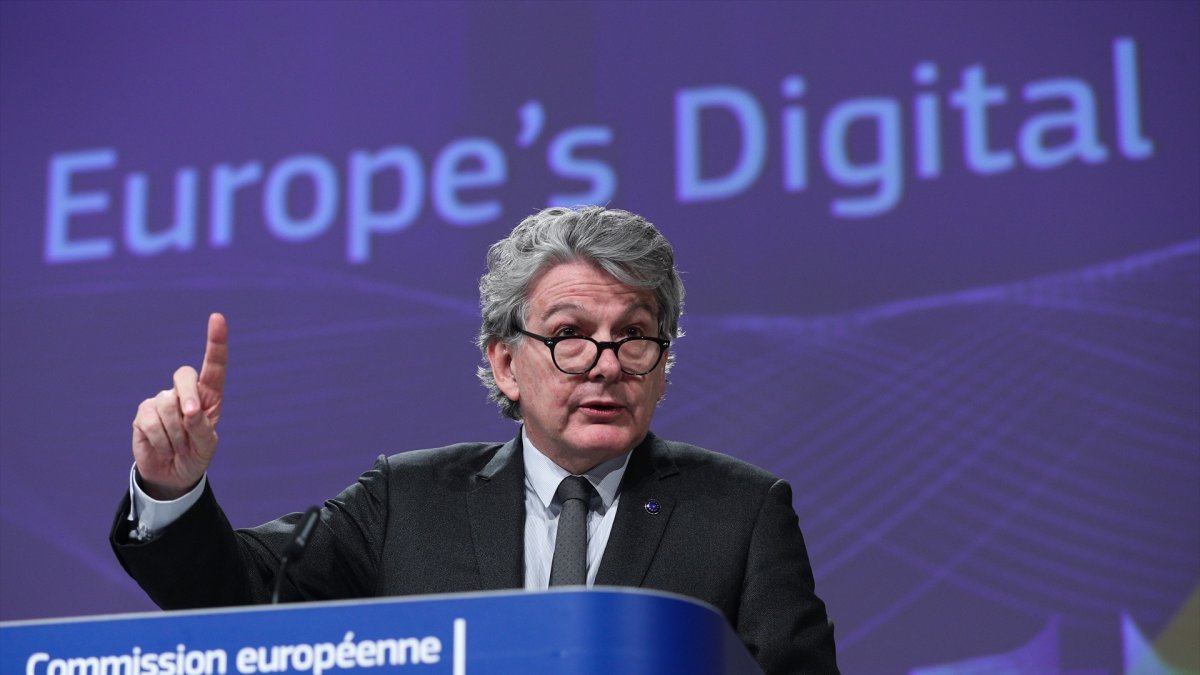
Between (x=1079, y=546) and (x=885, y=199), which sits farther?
(x=885, y=199)

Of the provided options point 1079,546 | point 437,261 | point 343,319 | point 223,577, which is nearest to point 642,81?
point 437,261

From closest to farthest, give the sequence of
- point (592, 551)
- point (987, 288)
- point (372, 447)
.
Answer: point (592, 551) < point (987, 288) < point (372, 447)

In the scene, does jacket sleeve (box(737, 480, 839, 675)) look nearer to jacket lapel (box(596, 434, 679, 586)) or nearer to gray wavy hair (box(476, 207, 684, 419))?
jacket lapel (box(596, 434, 679, 586))

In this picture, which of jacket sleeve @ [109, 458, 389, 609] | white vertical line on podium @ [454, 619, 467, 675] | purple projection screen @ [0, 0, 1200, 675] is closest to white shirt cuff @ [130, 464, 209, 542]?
jacket sleeve @ [109, 458, 389, 609]

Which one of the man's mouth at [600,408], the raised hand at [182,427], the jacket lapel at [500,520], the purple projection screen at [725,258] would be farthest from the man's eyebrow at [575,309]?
the purple projection screen at [725,258]

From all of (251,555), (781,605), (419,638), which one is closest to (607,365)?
(781,605)

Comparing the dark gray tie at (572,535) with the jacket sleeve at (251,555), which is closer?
the jacket sleeve at (251,555)

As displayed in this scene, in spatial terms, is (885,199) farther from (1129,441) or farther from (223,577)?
(223,577)

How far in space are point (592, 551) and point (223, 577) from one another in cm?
57

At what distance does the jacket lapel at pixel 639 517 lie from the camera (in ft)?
7.38

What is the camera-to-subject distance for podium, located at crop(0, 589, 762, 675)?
1.31 m

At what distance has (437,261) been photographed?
396 centimetres

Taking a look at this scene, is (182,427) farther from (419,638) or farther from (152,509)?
(419,638)

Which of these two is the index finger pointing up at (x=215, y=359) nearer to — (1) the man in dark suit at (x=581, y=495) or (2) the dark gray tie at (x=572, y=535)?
(1) the man in dark suit at (x=581, y=495)
